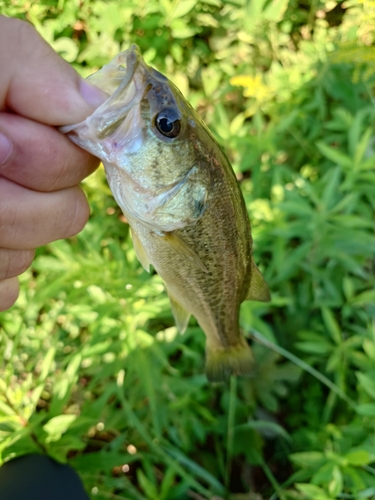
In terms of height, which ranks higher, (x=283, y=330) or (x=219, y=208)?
(x=219, y=208)

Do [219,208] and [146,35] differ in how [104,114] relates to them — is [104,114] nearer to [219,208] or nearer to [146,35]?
[219,208]

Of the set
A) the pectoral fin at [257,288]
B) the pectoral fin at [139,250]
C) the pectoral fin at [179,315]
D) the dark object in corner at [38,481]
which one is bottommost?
the dark object in corner at [38,481]

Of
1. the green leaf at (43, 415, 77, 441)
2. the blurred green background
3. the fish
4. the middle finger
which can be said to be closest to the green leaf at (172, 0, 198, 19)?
the blurred green background

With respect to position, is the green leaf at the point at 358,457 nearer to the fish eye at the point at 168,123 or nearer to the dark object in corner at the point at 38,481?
the dark object in corner at the point at 38,481

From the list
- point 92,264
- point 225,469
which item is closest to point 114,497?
point 225,469

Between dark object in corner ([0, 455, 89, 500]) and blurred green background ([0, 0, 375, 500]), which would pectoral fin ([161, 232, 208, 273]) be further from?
dark object in corner ([0, 455, 89, 500])

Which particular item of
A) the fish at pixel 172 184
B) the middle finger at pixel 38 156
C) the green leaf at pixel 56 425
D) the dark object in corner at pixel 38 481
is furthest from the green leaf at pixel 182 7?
the dark object in corner at pixel 38 481
